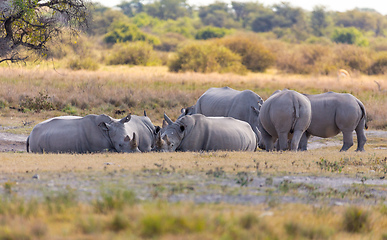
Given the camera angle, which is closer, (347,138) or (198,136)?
(198,136)

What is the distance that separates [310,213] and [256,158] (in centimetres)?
414

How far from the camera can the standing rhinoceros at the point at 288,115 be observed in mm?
12078

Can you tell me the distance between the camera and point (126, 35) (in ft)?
182

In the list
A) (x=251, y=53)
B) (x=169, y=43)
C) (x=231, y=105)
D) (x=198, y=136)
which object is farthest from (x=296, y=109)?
(x=169, y=43)

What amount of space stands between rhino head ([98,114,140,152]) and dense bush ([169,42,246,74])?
2565cm

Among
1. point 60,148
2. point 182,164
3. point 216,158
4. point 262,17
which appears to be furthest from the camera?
point 262,17

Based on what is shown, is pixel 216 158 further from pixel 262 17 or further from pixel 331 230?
pixel 262 17

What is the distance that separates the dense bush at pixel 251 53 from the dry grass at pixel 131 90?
1512 cm

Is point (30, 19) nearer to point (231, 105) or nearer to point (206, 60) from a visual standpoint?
point (231, 105)

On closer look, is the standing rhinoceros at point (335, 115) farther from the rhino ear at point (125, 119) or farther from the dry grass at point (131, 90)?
the dry grass at point (131, 90)

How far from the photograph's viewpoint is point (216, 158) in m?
9.62

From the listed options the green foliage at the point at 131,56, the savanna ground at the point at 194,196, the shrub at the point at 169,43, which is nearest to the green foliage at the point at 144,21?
the shrub at the point at 169,43

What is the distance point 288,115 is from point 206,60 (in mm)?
26396

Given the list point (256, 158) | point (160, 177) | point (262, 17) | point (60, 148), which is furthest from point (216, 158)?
point (262, 17)
